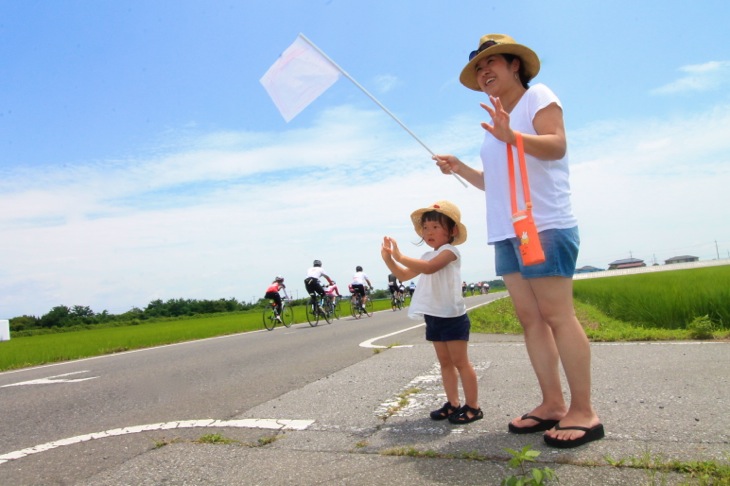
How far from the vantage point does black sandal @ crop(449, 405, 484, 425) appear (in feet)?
10.7

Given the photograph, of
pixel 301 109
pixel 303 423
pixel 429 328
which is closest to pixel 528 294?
pixel 429 328

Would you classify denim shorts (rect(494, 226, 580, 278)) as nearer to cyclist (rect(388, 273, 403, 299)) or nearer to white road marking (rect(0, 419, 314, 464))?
white road marking (rect(0, 419, 314, 464))

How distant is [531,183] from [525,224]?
10.9 inches

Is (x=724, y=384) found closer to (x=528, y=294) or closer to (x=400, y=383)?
(x=528, y=294)

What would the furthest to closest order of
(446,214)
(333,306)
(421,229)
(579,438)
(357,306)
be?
(357,306) → (333,306) → (421,229) → (446,214) → (579,438)

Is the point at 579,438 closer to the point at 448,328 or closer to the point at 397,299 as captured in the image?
the point at 448,328

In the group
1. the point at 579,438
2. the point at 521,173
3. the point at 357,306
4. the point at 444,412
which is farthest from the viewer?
the point at 357,306

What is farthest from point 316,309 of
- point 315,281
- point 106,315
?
point 106,315

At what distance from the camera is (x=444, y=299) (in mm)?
3453

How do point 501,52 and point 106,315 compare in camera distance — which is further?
point 106,315

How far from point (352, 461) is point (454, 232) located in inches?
60.3

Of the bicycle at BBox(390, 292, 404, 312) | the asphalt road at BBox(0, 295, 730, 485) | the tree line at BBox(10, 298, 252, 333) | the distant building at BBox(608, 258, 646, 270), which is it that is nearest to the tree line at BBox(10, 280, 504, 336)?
the tree line at BBox(10, 298, 252, 333)

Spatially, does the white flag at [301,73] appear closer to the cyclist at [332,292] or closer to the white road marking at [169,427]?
the white road marking at [169,427]

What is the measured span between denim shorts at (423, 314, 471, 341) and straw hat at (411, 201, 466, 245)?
19.0 inches
